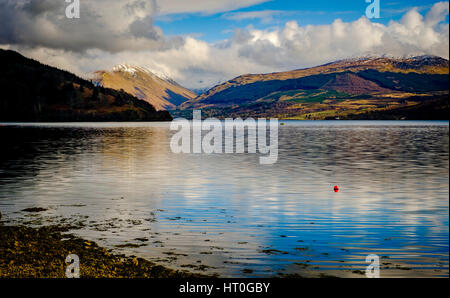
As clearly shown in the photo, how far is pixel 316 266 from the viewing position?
20.0 metres

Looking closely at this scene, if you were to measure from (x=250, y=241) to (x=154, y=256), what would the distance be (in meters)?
5.86

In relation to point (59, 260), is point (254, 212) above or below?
below

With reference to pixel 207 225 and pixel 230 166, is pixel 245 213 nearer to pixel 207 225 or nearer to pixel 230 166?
pixel 207 225

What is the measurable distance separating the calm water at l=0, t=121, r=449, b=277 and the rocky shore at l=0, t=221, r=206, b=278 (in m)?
1.28

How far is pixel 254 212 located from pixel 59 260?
16.5 m

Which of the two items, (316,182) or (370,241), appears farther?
(316,182)

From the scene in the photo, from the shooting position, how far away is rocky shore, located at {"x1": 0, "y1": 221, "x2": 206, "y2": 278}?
59.4 ft

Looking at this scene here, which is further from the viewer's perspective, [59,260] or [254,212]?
[254,212]

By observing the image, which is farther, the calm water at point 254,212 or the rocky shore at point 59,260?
the calm water at point 254,212

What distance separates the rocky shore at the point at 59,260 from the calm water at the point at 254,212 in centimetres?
128

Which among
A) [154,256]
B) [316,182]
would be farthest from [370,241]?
[316,182]

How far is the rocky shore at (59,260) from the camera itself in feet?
59.4

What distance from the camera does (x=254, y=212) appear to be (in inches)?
1289
